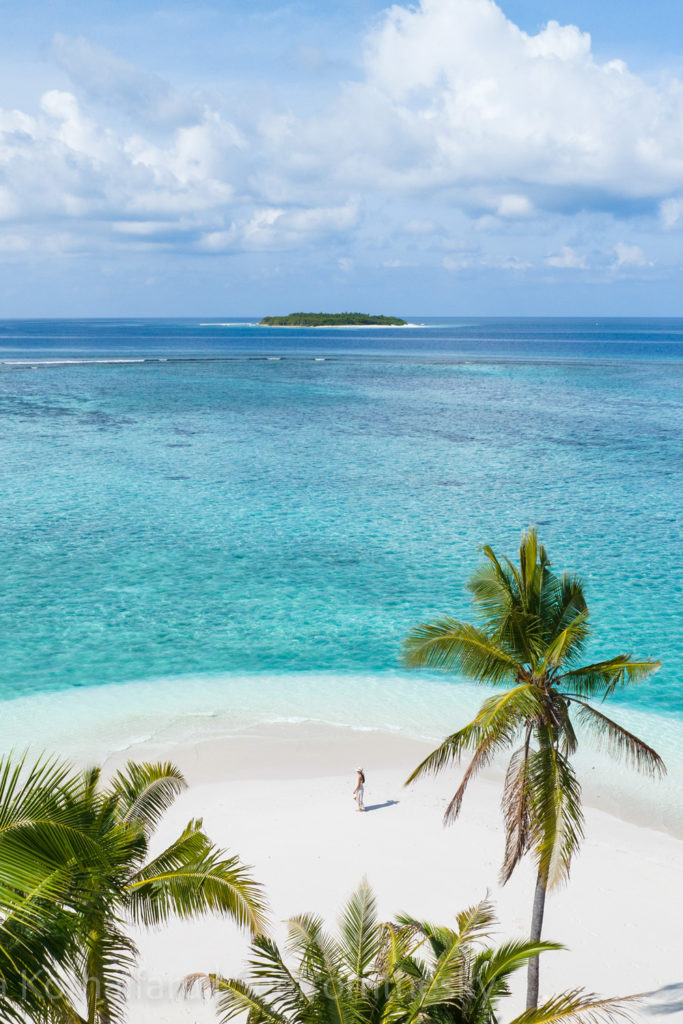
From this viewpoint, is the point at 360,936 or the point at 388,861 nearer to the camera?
the point at 360,936

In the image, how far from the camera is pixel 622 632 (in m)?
22.9

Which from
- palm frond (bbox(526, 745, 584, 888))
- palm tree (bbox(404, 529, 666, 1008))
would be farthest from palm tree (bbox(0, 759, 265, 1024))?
palm frond (bbox(526, 745, 584, 888))

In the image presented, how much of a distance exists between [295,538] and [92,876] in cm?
2526

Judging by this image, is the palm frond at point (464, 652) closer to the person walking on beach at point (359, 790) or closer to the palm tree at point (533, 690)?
the palm tree at point (533, 690)

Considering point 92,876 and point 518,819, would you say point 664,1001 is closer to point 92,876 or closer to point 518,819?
point 518,819

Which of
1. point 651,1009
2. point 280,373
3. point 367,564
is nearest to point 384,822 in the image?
point 651,1009

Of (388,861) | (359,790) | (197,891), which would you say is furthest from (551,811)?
(359,790)

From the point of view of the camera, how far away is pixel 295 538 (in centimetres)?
3100

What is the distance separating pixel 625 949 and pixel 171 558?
20724 millimetres

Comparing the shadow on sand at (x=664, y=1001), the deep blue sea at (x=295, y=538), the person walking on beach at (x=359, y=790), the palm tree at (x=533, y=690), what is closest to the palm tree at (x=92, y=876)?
the palm tree at (x=533, y=690)

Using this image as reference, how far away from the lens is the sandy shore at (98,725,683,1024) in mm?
10852

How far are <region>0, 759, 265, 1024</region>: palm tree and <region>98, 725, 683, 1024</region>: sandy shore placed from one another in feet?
12.0

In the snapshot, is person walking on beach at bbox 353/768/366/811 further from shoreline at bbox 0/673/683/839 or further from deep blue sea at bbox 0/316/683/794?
deep blue sea at bbox 0/316/683/794

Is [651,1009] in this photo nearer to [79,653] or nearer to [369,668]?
[369,668]
